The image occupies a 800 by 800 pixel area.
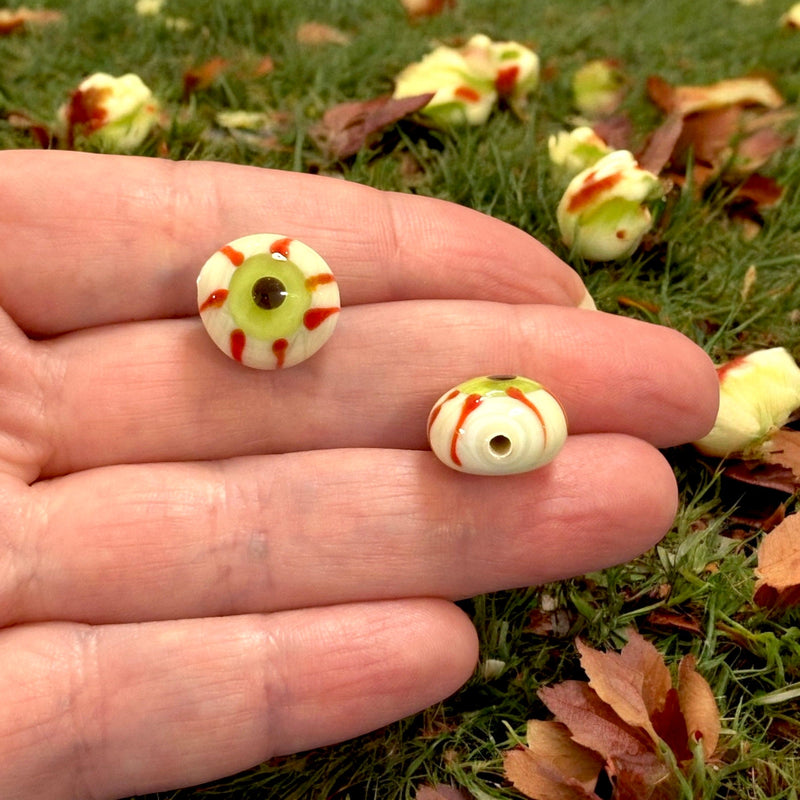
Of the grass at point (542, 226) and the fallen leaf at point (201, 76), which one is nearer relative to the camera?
the grass at point (542, 226)

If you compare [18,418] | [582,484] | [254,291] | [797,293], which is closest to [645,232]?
[797,293]

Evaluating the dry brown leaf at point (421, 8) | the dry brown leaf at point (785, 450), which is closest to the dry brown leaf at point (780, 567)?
the dry brown leaf at point (785, 450)

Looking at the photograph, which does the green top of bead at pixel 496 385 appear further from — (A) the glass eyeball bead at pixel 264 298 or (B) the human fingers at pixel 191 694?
(B) the human fingers at pixel 191 694

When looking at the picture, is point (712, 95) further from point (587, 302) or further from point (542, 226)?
point (587, 302)

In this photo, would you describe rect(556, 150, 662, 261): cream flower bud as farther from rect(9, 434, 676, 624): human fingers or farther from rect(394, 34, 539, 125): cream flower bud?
rect(9, 434, 676, 624): human fingers

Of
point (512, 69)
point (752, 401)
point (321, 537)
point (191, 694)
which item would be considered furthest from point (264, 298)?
point (512, 69)

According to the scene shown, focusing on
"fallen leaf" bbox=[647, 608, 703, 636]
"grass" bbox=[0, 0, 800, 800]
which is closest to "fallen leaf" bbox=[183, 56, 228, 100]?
"grass" bbox=[0, 0, 800, 800]
